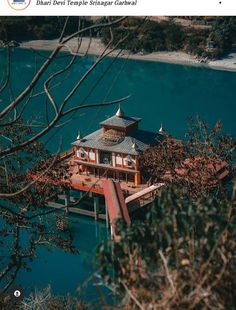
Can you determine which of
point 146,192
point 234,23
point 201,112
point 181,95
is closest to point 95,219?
point 146,192

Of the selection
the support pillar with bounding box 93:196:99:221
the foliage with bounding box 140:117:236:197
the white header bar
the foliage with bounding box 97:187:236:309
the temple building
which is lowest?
the support pillar with bounding box 93:196:99:221

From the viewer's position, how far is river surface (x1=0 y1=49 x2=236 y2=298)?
1184 centimetres

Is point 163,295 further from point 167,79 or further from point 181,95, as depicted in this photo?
point 167,79

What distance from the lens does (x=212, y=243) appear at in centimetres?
241

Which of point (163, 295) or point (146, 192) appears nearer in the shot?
point (163, 295)

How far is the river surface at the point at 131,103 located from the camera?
11844 millimetres

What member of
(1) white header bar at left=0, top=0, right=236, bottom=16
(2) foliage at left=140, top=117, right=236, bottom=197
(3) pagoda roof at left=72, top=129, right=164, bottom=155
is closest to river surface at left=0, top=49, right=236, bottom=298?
(3) pagoda roof at left=72, top=129, right=164, bottom=155

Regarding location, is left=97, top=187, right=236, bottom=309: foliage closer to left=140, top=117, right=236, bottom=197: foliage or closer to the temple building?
left=140, top=117, right=236, bottom=197: foliage

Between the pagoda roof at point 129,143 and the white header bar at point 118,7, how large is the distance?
33.8 ft

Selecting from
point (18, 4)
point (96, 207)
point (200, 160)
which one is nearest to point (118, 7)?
point (18, 4)

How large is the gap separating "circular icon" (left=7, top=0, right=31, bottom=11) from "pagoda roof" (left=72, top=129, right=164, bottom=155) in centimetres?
1045

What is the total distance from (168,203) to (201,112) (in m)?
17.8

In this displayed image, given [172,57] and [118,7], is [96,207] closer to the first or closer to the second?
[118,7]

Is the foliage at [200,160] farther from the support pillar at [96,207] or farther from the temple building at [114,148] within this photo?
the temple building at [114,148]
